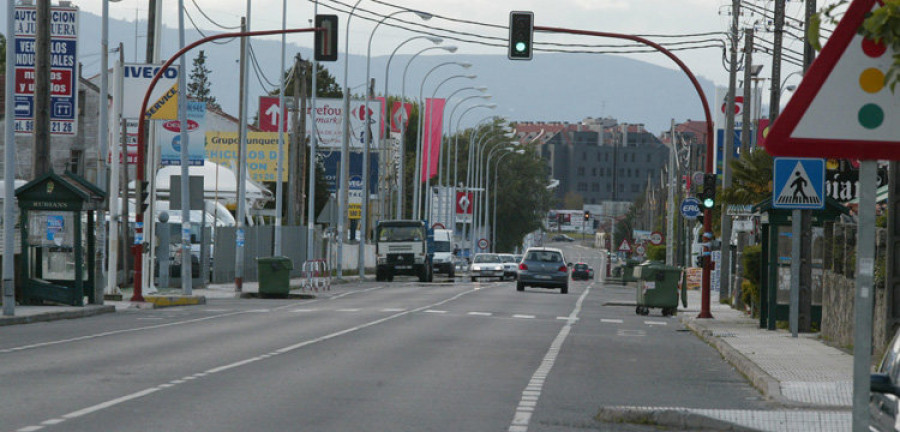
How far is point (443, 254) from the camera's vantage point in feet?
262

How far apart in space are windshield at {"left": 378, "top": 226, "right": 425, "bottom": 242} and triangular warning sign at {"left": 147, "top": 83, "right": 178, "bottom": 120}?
27.9 metres

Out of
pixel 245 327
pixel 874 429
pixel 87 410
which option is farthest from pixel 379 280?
pixel 874 429

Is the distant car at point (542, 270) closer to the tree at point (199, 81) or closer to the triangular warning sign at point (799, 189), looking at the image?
the triangular warning sign at point (799, 189)

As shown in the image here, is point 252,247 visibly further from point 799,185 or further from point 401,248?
point 799,185

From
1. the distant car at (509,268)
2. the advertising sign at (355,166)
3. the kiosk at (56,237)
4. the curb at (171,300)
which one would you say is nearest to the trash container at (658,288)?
the curb at (171,300)

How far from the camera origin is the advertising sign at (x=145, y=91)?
3491 centimetres

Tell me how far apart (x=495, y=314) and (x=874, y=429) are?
2447cm

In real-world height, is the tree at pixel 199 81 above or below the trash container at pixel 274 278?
above

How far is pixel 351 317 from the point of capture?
28.2 meters

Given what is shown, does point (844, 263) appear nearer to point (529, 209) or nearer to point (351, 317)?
point (351, 317)

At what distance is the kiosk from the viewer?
1092 inches

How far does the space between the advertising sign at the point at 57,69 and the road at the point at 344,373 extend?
440 cm

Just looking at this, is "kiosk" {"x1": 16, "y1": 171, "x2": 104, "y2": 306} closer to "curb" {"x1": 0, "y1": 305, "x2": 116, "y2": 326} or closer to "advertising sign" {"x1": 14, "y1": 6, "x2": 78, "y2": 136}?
"curb" {"x1": 0, "y1": 305, "x2": 116, "y2": 326}

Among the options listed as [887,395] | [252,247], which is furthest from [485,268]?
[887,395]
